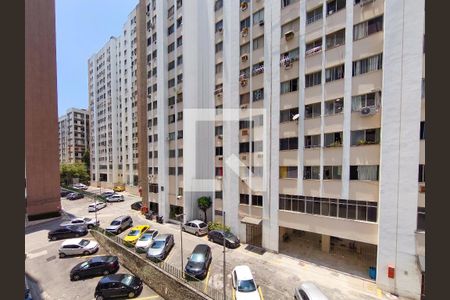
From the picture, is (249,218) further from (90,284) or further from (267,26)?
(267,26)

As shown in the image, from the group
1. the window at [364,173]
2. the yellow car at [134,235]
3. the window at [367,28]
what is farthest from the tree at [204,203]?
the window at [367,28]

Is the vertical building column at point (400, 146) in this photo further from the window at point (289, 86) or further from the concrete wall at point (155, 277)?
the concrete wall at point (155, 277)

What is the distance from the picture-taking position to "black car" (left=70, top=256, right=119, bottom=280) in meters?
18.6

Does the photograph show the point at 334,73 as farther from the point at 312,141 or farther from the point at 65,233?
the point at 65,233

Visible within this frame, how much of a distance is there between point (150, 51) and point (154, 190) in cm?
2461

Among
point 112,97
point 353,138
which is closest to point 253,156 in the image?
point 353,138

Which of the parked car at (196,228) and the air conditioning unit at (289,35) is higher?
the air conditioning unit at (289,35)

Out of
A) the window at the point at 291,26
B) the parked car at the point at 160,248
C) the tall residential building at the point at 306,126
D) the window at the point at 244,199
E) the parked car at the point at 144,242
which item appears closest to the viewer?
the tall residential building at the point at 306,126

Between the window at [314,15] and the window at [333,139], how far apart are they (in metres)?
10.7

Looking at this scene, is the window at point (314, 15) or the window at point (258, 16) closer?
the window at point (314, 15)

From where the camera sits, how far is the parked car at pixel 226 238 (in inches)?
886

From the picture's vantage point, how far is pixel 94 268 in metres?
18.8

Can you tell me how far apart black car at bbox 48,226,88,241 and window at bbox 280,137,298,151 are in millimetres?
29026

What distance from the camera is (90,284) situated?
18031mm
